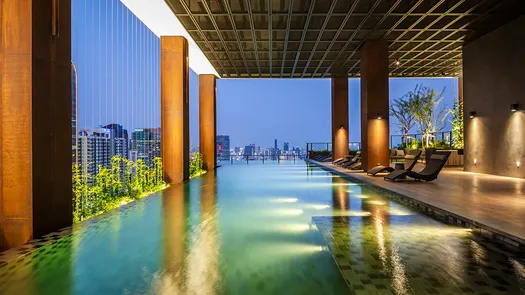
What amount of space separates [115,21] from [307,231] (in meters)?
6.34

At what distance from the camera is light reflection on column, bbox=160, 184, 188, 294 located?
8.90 ft

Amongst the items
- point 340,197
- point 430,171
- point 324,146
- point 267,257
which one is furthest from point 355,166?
point 324,146

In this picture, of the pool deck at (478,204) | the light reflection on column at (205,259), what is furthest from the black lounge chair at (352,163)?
the light reflection on column at (205,259)

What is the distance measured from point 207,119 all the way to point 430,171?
10.1m

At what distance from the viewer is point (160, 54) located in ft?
33.6

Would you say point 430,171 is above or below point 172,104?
below

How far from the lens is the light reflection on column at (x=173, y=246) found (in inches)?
107

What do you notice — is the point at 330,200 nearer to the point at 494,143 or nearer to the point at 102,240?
the point at 102,240

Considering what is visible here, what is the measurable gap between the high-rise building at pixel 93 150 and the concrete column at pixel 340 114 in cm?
1296

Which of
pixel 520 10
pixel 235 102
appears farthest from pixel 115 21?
pixel 235 102

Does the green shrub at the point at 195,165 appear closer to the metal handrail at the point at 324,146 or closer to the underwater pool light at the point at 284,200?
the underwater pool light at the point at 284,200

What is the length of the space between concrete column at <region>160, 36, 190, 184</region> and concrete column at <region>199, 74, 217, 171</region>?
596cm

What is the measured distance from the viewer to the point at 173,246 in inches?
149

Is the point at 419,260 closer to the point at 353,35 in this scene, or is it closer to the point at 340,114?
the point at 353,35
